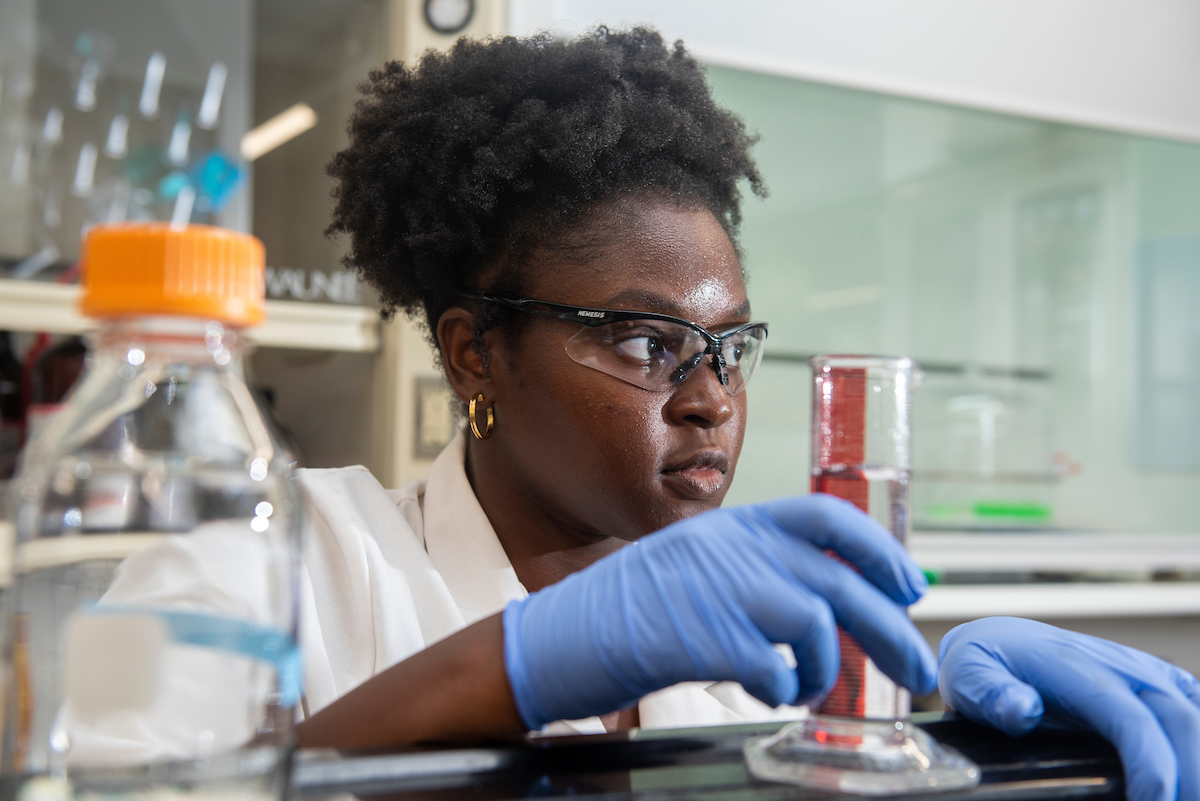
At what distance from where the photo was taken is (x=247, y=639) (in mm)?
427

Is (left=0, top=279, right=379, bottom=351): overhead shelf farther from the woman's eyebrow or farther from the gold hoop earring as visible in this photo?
the woman's eyebrow

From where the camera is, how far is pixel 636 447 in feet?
3.25

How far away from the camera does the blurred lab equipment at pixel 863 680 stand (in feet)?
1.42

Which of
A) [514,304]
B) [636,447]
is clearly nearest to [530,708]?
[636,447]

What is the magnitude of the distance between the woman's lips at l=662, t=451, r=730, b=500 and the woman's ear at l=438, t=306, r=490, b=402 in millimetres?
274

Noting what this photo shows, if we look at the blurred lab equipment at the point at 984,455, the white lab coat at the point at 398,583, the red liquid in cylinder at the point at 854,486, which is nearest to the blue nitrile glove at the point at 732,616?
the red liquid in cylinder at the point at 854,486

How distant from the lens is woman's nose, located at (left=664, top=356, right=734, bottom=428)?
1.00 m

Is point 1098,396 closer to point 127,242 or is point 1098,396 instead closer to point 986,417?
point 986,417

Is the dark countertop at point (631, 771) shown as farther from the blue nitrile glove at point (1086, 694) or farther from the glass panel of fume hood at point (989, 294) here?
the glass panel of fume hood at point (989, 294)

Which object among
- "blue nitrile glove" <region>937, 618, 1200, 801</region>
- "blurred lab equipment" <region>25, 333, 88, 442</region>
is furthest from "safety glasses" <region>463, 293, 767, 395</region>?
"blurred lab equipment" <region>25, 333, 88, 442</region>

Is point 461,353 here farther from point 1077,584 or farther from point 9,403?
point 1077,584

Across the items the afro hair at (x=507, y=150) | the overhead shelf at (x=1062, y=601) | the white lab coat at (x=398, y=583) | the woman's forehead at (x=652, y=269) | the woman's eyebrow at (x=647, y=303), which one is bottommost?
the overhead shelf at (x=1062, y=601)

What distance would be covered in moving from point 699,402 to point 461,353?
0.32 meters

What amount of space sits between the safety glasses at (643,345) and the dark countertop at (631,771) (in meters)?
0.53
